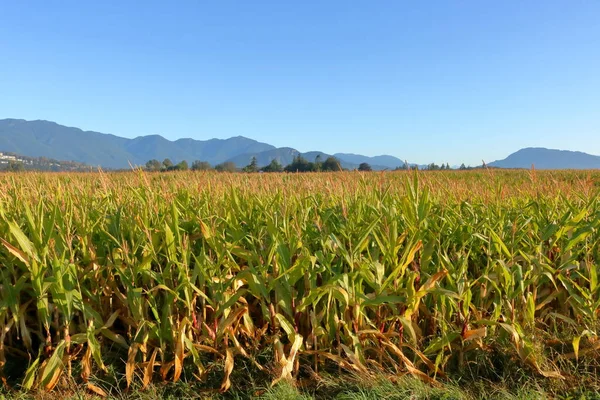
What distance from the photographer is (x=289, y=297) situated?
2271 mm

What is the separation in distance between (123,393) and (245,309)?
0.80 metres

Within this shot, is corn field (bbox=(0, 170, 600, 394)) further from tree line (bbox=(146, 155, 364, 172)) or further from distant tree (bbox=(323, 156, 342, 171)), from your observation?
tree line (bbox=(146, 155, 364, 172))

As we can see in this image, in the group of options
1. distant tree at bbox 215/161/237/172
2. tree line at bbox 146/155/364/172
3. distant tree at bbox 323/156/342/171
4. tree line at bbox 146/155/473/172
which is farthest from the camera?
distant tree at bbox 215/161/237/172

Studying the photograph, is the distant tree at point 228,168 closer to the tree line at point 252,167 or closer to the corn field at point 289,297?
the tree line at point 252,167

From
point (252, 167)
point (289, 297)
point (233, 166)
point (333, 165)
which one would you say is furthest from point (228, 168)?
point (289, 297)

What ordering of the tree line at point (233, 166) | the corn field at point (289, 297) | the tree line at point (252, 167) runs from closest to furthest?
1. the corn field at point (289, 297)
2. the tree line at point (252, 167)
3. the tree line at point (233, 166)

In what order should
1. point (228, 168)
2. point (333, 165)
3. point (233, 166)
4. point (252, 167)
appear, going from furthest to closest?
point (333, 165), point (233, 166), point (252, 167), point (228, 168)

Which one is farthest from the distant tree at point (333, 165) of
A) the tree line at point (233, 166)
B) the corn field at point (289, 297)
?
the corn field at point (289, 297)

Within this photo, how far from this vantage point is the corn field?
217cm

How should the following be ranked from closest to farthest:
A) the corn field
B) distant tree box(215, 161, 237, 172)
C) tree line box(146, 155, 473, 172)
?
the corn field
tree line box(146, 155, 473, 172)
distant tree box(215, 161, 237, 172)

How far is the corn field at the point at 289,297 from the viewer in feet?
7.11

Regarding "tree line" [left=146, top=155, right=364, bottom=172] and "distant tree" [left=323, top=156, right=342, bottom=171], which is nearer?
"distant tree" [left=323, top=156, right=342, bottom=171]

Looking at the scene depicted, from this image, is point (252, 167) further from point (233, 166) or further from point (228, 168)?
point (233, 166)

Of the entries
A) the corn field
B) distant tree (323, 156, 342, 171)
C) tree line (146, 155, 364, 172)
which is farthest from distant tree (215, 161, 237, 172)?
the corn field
